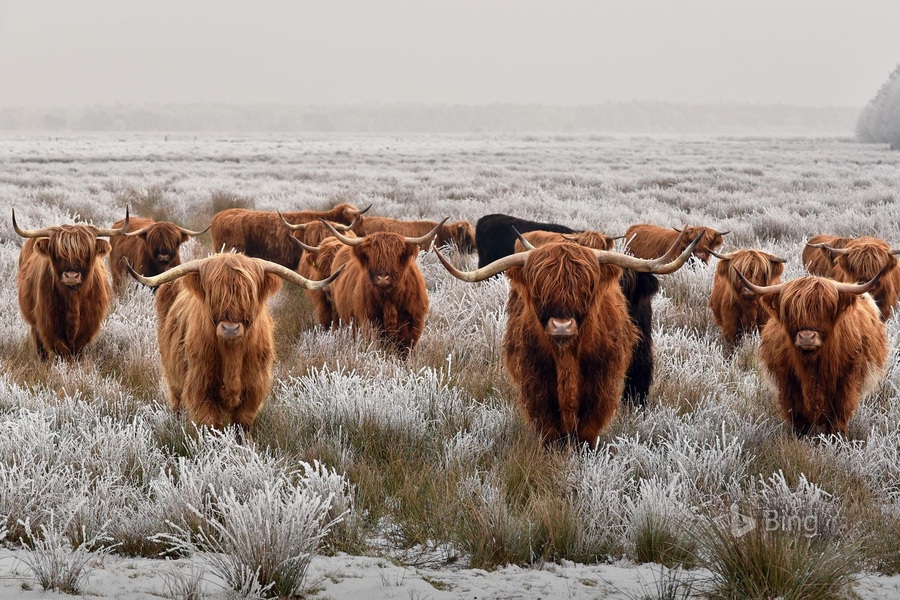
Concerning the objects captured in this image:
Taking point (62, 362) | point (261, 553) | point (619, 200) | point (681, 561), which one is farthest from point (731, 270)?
point (619, 200)

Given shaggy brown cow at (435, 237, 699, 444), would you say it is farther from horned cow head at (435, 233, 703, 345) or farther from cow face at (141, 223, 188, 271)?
cow face at (141, 223, 188, 271)

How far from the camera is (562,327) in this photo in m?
3.69

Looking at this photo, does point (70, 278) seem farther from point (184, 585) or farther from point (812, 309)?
point (812, 309)

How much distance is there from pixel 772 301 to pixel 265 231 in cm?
888

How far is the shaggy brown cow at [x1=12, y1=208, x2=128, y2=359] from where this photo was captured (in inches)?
234

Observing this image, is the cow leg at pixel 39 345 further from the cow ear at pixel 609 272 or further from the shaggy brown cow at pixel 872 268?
the shaggy brown cow at pixel 872 268

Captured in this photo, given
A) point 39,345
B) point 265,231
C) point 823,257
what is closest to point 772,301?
point 823,257

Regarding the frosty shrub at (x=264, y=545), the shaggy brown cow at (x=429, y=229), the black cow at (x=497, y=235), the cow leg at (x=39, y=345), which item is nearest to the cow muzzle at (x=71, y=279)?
the cow leg at (x=39, y=345)

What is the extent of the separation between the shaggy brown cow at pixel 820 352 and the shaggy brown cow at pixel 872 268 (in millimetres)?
2097

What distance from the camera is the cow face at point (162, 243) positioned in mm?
8422

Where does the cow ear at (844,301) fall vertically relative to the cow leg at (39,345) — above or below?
above

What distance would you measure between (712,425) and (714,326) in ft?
10.2

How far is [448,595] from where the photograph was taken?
112 inches

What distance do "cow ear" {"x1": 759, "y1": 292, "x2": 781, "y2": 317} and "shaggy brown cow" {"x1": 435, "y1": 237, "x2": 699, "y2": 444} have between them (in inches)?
36.3
